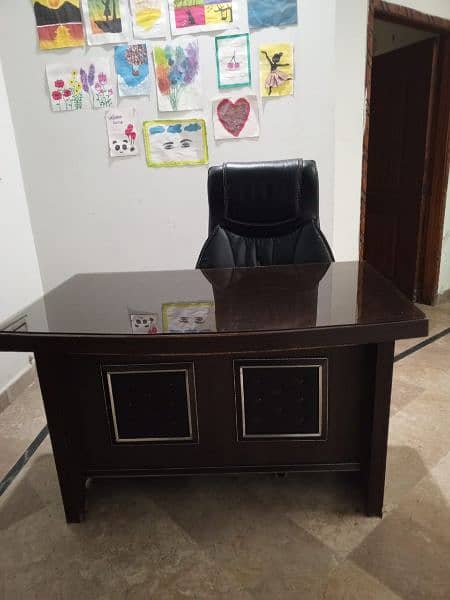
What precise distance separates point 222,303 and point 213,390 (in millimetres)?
270

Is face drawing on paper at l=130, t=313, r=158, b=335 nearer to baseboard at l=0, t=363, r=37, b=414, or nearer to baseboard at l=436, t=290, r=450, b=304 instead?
baseboard at l=0, t=363, r=37, b=414

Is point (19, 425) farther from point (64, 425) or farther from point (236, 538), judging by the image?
point (236, 538)

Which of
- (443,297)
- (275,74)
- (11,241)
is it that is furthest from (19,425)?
(443,297)

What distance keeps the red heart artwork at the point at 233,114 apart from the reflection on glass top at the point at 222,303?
1003mm

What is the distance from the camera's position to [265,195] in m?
1.72

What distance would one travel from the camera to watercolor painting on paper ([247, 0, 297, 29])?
2059 mm

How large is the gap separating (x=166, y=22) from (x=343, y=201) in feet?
4.40

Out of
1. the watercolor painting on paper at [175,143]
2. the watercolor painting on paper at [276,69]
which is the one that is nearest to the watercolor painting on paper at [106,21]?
the watercolor painting on paper at [175,143]

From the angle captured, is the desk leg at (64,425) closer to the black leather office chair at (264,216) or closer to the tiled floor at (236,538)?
the tiled floor at (236,538)

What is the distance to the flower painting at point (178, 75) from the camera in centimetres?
214

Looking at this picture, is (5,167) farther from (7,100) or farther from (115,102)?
(115,102)

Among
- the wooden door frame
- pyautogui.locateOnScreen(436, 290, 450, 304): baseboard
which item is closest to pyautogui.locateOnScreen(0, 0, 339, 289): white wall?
the wooden door frame

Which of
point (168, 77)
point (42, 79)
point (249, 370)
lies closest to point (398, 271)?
point (168, 77)

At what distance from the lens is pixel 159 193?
237 centimetres
